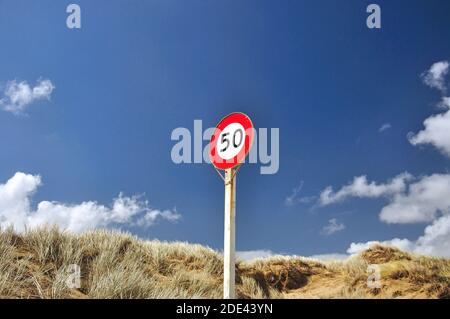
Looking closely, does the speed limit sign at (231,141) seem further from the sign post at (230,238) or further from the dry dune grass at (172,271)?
the dry dune grass at (172,271)

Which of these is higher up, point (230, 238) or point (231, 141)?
point (231, 141)

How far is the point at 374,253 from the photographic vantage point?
1230 cm

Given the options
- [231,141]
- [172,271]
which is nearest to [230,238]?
[231,141]

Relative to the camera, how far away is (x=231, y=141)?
6977mm

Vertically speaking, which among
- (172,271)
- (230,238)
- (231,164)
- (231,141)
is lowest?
(172,271)

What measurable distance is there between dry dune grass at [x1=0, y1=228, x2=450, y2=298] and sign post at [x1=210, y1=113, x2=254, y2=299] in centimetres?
158

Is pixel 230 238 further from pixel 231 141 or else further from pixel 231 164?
pixel 231 141

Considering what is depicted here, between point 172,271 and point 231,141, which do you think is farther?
point 172,271

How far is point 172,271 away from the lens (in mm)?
9656

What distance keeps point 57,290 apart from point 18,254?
1.39 metres

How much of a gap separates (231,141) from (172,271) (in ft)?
12.4

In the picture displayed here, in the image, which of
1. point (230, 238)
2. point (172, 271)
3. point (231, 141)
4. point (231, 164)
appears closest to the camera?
point (230, 238)

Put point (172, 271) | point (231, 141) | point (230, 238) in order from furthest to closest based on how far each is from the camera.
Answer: point (172, 271) → point (231, 141) → point (230, 238)
